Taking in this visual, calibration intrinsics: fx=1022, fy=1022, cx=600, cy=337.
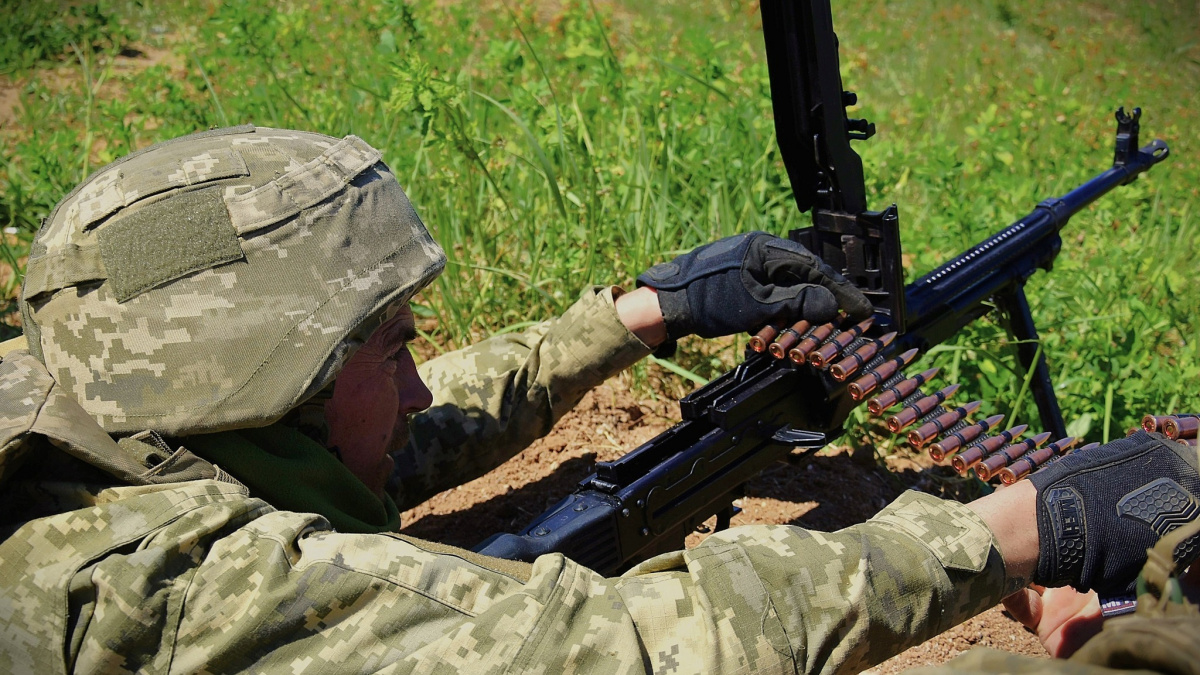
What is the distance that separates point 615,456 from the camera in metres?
3.73

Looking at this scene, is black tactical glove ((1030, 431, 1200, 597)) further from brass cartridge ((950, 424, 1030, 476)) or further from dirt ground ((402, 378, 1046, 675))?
dirt ground ((402, 378, 1046, 675))

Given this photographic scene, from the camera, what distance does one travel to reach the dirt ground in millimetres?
3375

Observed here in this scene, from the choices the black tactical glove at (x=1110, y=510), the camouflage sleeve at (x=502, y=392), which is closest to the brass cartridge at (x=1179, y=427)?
the black tactical glove at (x=1110, y=510)

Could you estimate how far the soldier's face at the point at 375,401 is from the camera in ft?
7.85

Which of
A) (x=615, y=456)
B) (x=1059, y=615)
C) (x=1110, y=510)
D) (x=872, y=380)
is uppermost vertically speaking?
(x=1110, y=510)

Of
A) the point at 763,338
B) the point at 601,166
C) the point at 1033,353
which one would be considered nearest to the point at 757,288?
the point at 763,338

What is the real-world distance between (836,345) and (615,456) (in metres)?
1.14

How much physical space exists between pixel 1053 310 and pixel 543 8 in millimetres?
6678

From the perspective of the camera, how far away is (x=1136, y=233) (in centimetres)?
565

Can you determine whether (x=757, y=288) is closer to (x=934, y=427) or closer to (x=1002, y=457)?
(x=934, y=427)

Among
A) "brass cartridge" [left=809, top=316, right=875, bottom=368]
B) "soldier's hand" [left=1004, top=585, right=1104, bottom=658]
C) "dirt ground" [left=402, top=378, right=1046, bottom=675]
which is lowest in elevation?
"dirt ground" [left=402, top=378, right=1046, bottom=675]

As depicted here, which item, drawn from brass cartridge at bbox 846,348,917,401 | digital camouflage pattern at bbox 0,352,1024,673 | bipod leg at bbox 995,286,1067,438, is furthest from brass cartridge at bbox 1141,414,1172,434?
bipod leg at bbox 995,286,1067,438

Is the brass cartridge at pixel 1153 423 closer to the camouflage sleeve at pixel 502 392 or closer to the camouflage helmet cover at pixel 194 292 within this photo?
the camouflage sleeve at pixel 502 392

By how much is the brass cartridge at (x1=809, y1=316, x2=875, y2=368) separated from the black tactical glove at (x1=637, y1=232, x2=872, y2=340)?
43 millimetres
